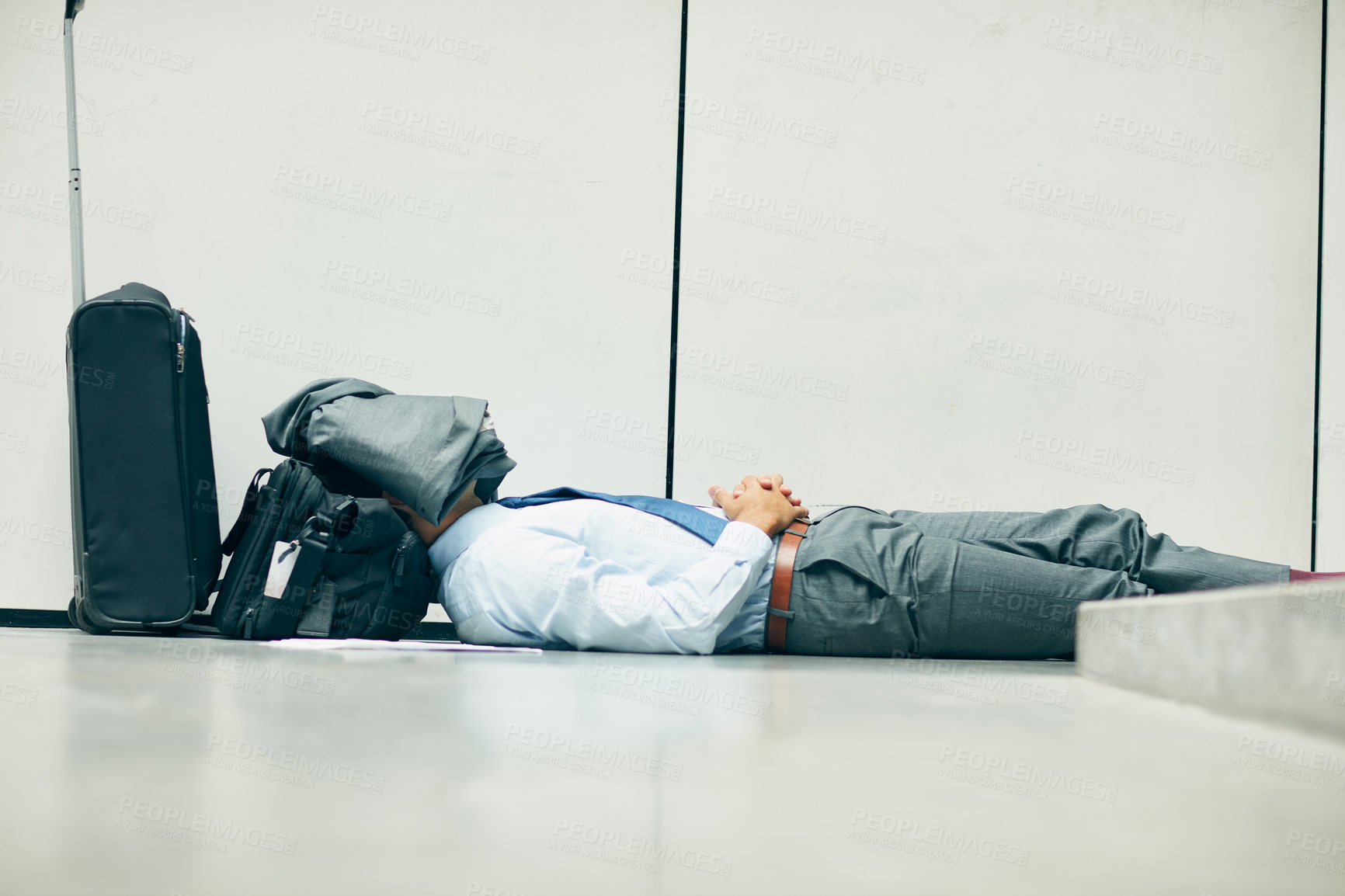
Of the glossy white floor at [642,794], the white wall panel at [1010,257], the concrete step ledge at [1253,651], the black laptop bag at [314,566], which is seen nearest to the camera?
the glossy white floor at [642,794]

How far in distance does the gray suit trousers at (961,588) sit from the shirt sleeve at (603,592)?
148mm

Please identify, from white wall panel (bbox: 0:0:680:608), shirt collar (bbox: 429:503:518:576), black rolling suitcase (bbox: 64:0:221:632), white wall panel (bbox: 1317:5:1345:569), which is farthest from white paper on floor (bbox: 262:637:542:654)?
white wall panel (bbox: 1317:5:1345:569)

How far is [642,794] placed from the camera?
23.3 inches

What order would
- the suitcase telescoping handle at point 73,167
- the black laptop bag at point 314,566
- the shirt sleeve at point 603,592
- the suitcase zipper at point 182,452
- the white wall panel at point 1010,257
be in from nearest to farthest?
the shirt sleeve at point 603,592 < the black laptop bag at point 314,566 < the suitcase zipper at point 182,452 < the suitcase telescoping handle at point 73,167 < the white wall panel at point 1010,257

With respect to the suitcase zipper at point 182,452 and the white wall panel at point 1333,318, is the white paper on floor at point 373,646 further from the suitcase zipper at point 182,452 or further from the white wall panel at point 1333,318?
the white wall panel at point 1333,318

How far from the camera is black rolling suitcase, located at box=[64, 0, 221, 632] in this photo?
1.86 meters

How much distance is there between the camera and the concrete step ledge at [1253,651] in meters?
0.63

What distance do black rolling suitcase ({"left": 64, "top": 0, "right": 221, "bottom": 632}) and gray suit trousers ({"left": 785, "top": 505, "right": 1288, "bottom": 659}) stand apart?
1.22 metres

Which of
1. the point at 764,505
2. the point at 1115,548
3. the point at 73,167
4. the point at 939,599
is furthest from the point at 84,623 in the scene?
the point at 1115,548

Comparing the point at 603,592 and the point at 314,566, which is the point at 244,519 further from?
the point at 603,592

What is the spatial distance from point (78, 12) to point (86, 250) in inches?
24.7

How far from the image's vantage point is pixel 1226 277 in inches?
110

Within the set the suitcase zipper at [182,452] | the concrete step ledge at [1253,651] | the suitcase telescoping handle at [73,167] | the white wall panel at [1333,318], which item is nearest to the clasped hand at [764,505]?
the concrete step ledge at [1253,651]

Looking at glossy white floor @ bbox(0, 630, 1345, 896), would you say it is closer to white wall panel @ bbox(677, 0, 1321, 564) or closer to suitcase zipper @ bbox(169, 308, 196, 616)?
suitcase zipper @ bbox(169, 308, 196, 616)
